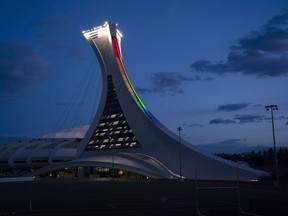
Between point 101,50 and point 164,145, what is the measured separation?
760 inches

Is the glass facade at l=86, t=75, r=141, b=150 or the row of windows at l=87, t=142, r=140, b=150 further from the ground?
the glass facade at l=86, t=75, r=141, b=150

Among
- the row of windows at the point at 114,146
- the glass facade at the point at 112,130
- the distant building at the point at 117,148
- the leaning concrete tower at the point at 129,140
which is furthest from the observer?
the glass facade at the point at 112,130

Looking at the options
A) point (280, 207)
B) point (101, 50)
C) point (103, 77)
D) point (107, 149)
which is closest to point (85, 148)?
point (107, 149)

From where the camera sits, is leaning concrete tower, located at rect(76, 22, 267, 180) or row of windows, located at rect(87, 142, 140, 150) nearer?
leaning concrete tower, located at rect(76, 22, 267, 180)

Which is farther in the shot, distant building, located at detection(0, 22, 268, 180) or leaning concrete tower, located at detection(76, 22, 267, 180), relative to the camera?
distant building, located at detection(0, 22, 268, 180)

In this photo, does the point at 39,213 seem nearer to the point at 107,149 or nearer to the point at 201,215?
the point at 201,215

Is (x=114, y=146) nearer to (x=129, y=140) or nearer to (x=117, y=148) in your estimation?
(x=117, y=148)

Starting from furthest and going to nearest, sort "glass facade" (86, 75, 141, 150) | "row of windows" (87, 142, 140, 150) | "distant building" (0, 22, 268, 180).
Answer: "glass facade" (86, 75, 141, 150)
"row of windows" (87, 142, 140, 150)
"distant building" (0, 22, 268, 180)

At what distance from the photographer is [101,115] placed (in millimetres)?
58781

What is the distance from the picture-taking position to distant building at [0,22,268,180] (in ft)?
155

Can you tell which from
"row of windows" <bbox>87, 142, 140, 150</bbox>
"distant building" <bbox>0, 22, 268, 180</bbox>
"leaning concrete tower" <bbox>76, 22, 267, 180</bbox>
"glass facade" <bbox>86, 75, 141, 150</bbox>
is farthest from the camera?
"glass facade" <bbox>86, 75, 141, 150</bbox>

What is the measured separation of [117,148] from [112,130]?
3024mm

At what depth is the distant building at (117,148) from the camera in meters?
47.2

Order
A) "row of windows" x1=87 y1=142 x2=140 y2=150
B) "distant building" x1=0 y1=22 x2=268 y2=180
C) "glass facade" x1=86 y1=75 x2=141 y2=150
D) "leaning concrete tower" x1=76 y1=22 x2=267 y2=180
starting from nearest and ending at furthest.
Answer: "leaning concrete tower" x1=76 y1=22 x2=267 y2=180
"distant building" x1=0 y1=22 x2=268 y2=180
"row of windows" x1=87 y1=142 x2=140 y2=150
"glass facade" x1=86 y1=75 x2=141 y2=150
